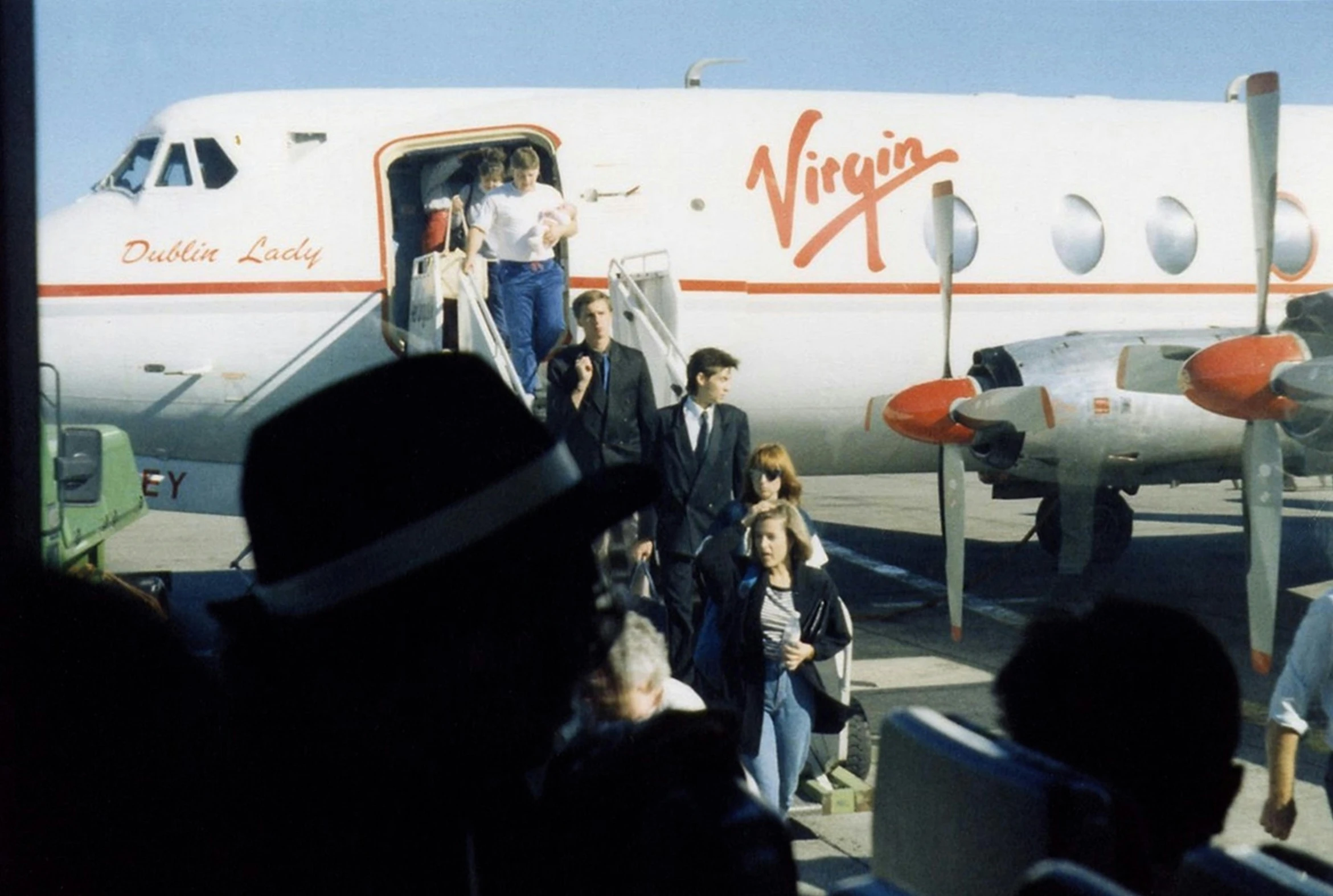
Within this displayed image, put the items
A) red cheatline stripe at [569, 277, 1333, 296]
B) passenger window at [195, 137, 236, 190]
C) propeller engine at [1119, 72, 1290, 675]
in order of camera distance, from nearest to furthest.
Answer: propeller engine at [1119, 72, 1290, 675]
passenger window at [195, 137, 236, 190]
red cheatline stripe at [569, 277, 1333, 296]

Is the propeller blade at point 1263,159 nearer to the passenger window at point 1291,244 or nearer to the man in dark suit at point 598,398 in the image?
the man in dark suit at point 598,398

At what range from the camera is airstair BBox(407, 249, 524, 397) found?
7328mm

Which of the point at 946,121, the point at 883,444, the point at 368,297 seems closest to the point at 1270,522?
the point at 883,444

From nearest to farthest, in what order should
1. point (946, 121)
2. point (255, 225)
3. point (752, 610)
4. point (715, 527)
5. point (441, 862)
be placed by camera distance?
point (441, 862) → point (752, 610) → point (715, 527) → point (255, 225) → point (946, 121)

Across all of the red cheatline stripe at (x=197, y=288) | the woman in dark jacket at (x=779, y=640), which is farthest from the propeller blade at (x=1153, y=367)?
the red cheatline stripe at (x=197, y=288)

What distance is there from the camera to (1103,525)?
34.3ft

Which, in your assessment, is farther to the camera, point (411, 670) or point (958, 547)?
point (958, 547)

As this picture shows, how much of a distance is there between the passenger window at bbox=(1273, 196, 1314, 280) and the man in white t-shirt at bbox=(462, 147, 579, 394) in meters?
4.87

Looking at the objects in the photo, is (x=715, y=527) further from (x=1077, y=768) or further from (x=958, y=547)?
(x=1077, y=768)

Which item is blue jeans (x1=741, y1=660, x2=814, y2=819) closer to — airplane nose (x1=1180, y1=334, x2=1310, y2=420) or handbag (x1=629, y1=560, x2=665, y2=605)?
handbag (x1=629, y1=560, x2=665, y2=605)

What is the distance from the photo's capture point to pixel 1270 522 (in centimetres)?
568

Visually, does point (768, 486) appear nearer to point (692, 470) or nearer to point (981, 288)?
point (692, 470)

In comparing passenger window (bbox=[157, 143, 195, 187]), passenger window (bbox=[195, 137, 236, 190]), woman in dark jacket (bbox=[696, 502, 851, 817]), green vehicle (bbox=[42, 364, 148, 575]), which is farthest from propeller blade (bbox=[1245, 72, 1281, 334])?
passenger window (bbox=[157, 143, 195, 187])

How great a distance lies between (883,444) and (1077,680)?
25.0 ft
